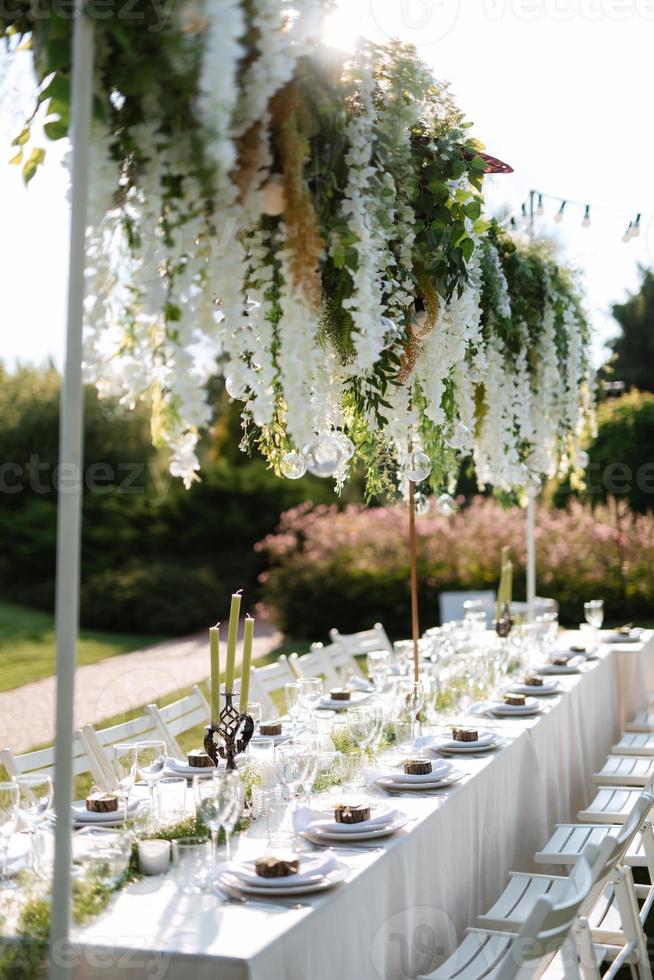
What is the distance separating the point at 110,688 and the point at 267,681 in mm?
5897

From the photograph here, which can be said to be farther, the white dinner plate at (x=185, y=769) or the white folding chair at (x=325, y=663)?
the white folding chair at (x=325, y=663)

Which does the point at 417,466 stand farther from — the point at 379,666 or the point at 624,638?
the point at 624,638

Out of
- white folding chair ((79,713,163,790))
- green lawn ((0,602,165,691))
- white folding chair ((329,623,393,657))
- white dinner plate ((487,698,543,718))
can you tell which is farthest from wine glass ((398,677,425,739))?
green lawn ((0,602,165,691))

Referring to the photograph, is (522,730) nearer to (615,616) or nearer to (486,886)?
(486,886)

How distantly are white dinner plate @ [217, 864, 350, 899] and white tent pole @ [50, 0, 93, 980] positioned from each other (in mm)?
635

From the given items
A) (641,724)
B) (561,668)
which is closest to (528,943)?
(561,668)

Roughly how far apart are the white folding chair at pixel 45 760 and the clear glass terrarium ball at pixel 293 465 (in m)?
1.19

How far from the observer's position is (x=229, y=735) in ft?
11.9

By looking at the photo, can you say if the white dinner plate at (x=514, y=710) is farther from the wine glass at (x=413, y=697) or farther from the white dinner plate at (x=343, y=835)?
the white dinner plate at (x=343, y=835)

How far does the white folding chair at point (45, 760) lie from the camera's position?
3814 millimetres

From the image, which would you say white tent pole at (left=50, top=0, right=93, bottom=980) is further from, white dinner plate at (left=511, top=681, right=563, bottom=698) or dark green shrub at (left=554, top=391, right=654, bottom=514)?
dark green shrub at (left=554, top=391, right=654, bottom=514)

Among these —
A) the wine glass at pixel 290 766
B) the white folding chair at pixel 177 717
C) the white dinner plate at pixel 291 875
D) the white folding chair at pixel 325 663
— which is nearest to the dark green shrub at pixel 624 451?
the white folding chair at pixel 325 663

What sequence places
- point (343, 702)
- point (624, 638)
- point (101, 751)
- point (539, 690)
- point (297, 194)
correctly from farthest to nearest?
point (624, 638)
point (539, 690)
point (343, 702)
point (101, 751)
point (297, 194)

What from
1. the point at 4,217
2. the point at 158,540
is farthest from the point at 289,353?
the point at 158,540
